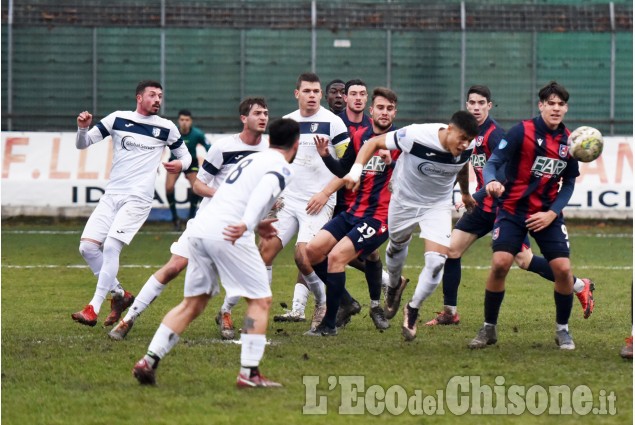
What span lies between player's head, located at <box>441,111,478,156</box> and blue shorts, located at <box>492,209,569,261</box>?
0.74 m

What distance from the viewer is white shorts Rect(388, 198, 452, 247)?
11.2m

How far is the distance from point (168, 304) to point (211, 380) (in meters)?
4.90

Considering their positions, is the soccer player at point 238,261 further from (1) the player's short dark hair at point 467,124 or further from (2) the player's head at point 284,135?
(1) the player's short dark hair at point 467,124

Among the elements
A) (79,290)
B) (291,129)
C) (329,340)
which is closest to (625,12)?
(79,290)

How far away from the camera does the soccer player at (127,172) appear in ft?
39.9

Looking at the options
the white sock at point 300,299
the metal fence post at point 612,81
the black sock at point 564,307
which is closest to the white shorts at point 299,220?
the white sock at point 300,299

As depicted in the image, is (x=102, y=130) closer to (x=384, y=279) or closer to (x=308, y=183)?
A: (x=308, y=183)

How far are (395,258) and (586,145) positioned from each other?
8.19 feet

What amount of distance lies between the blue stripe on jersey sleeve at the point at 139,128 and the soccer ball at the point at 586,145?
14.4 feet

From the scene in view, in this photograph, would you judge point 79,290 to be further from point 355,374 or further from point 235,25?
point 235,25

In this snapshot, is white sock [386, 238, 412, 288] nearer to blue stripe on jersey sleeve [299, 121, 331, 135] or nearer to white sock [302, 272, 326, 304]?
white sock [302, 272, 326, 304]

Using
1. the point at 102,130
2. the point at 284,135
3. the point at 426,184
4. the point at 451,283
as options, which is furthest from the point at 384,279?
the point at 284,135

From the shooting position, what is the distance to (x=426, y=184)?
11156 millimetres

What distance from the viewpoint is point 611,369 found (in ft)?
31.4
